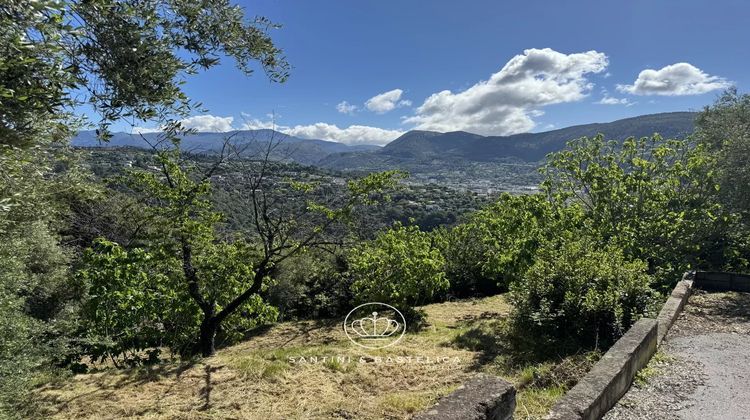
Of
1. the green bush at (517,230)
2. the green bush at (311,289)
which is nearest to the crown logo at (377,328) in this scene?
the green bush at (517,230)

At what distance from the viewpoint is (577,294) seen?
22.6ft

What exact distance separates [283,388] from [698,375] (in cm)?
588

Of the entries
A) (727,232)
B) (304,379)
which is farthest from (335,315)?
(727,232)

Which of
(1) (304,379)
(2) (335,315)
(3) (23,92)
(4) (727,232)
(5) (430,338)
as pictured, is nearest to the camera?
(3) (23,92)

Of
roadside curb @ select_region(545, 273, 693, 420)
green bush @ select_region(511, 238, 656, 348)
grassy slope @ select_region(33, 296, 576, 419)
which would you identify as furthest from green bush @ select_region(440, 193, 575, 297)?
roadside curb @ select_region(545, 273, 693, 420)

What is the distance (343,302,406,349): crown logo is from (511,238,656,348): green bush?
11.4ft

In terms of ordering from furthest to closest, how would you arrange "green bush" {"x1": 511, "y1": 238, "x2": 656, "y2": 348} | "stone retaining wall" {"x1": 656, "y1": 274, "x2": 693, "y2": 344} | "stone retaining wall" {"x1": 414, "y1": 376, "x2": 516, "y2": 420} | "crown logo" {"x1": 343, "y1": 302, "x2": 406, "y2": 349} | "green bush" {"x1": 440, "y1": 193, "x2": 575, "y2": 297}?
"green bush" {"x1": 440, "y1": 193, "x2": 575, "y2": 297}
"crown logo" {"x1": 343, "y1": 302, "x2": 406, "y2": 349}
"stone retaining wall" {"x1": 656, "y1": 274, "x2": 693, "y2": 344}
"green bush" {"x1": 511, "y1": 238, "x2": 656, "y2": 348}
"stone retaining wall" {"x1": 414, "y1": 376, "x2": 516, "y2": 420}

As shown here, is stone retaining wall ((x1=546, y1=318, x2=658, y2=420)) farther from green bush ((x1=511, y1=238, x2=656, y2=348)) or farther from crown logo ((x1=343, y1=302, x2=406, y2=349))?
crown logo ((x1=343, y1=302, x2=406, y2=349))

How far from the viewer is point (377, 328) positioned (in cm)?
1131

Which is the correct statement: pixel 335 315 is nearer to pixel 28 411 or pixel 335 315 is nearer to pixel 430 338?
pixel 430 338

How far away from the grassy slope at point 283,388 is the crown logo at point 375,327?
1742mm

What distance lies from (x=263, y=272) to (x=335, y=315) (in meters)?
8.24

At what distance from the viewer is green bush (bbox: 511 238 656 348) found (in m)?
6.51

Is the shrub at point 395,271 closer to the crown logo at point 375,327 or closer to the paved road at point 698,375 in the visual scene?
the crown logo at point 375,327
